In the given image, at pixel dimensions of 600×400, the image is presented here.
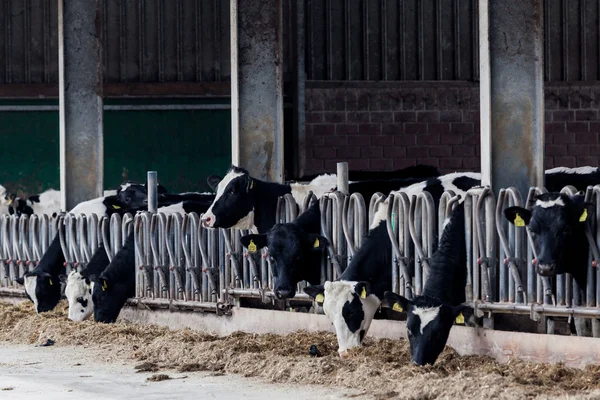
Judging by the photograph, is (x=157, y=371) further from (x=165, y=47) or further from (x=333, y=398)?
(x=165, y=47)

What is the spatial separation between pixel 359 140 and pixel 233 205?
339 inches

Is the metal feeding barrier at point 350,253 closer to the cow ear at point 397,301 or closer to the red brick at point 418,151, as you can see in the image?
the cow ear at point 397,301

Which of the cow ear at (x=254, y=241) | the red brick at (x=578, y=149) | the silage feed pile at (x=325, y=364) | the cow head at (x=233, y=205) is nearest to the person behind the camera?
the silage feed pile at (x=325, y=364)

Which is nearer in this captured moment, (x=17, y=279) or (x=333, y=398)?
(x=333, y=398)

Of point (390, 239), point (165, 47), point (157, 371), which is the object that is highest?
point (165, 47)

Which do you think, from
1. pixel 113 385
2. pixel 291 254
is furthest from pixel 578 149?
pixel 113 385

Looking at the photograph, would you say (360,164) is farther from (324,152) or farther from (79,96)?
(79,96)

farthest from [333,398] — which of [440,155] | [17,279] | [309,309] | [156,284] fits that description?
[440,155]

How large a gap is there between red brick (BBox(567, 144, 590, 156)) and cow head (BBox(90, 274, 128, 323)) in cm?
965

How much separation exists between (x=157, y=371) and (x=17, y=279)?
17.6 ft

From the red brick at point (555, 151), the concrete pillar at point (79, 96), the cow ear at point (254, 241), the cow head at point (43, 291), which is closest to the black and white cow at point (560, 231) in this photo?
the cow ear at point (254, 241)

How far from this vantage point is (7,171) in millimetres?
20516

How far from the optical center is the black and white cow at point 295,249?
981 cm

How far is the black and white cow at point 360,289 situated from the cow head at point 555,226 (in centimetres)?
100
